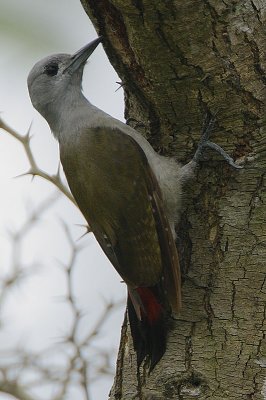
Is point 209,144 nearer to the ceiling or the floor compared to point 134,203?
nearer to the ceiling

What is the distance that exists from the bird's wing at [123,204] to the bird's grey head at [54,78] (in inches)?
24.3

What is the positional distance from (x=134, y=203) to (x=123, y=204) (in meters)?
0.06

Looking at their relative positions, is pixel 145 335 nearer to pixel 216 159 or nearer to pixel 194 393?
pixel 194 393

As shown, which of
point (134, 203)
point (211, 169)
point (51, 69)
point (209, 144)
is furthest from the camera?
point (51, 69)

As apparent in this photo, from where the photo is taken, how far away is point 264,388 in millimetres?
2396

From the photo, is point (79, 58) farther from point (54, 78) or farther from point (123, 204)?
point (123, 204)

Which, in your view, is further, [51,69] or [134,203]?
[51,69]

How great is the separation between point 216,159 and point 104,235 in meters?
0.78

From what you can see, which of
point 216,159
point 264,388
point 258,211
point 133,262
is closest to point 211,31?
point 216,159

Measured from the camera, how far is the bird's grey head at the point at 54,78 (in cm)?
382

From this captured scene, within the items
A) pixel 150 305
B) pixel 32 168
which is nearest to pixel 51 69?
pixel 32 168

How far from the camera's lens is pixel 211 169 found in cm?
279

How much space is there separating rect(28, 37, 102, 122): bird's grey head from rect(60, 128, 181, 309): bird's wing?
62 centimetres

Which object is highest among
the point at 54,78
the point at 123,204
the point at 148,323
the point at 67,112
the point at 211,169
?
the point at 54,78
